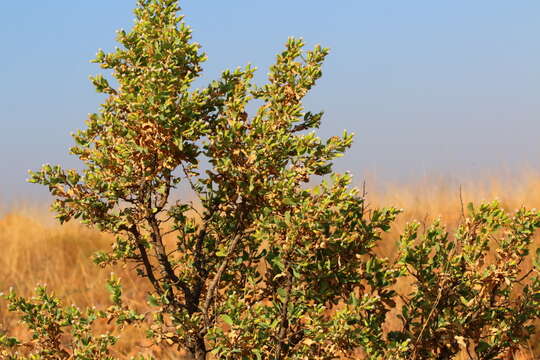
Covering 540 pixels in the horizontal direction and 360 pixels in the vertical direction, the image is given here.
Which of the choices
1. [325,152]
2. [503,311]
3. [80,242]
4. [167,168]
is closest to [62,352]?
[167,168]

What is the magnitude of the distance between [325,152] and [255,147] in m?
0.43

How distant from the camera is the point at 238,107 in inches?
148

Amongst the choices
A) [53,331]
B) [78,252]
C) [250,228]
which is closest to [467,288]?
[250,228]

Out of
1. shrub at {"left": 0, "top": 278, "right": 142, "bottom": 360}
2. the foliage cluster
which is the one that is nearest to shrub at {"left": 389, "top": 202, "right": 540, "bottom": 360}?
the foliage cluster

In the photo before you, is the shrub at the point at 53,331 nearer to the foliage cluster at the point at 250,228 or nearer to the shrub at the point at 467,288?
the foliage cluster at the point at 250,228

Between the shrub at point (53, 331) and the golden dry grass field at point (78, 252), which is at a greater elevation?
the golden dry grass field at point (78, 252)

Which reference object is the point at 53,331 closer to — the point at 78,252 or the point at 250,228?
the point at 250,228

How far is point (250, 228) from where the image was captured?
3920 mm

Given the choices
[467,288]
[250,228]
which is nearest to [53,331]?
[250,228]

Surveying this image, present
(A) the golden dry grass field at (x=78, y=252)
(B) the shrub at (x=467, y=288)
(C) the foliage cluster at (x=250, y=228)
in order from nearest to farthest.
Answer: (C) the foliage cluster at (x=250, y=228) → (B) the shrub at (x=467, y=288) → (A) the golden dry grass field at (x=78, y=252)

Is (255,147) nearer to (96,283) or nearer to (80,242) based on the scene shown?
(96,283)

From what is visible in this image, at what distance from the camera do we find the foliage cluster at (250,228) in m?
3.57

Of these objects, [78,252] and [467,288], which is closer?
[467,288]

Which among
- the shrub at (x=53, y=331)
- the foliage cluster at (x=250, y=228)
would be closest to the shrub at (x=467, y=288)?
the foliage cluster at (x=250, y=228)
